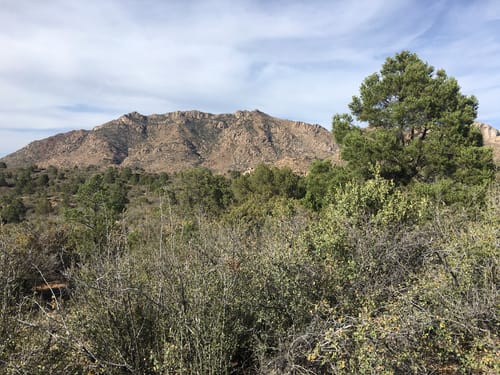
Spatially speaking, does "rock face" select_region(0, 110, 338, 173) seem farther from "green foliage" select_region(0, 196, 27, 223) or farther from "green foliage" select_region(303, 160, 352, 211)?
"green foliage" select_region(303, 160, 352, 211)

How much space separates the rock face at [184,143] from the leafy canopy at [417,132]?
5967 centimetres

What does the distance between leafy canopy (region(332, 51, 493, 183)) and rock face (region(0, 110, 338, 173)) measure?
5967cm

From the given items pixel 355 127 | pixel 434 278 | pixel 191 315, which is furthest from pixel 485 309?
pixel 355 127

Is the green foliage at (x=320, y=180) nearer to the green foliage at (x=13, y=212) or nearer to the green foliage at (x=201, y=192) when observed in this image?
the green foliage at (x=201, y=192)

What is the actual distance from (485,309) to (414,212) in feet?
9.82

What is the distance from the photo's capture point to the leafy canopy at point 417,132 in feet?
41.1

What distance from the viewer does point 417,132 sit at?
14.1 metres

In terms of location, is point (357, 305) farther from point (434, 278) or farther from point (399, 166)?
point (399, 166)

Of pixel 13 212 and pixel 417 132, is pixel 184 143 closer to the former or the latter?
pixel 13 212

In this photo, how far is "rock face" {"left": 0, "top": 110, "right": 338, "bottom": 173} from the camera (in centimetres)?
7964

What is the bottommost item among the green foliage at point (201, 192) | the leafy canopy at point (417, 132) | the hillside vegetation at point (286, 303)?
the hillside vegetation at point (286, 303)

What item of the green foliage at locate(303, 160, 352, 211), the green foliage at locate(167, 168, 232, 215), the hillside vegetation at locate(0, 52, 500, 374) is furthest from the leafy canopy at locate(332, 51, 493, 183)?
the green foliage at locate(167, 168, 232, 215)

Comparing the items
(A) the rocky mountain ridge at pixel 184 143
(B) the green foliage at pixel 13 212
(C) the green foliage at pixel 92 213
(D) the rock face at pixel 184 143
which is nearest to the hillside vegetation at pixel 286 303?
(C) the green foliage at pixel 92 213

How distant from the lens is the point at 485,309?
4.02 meters
